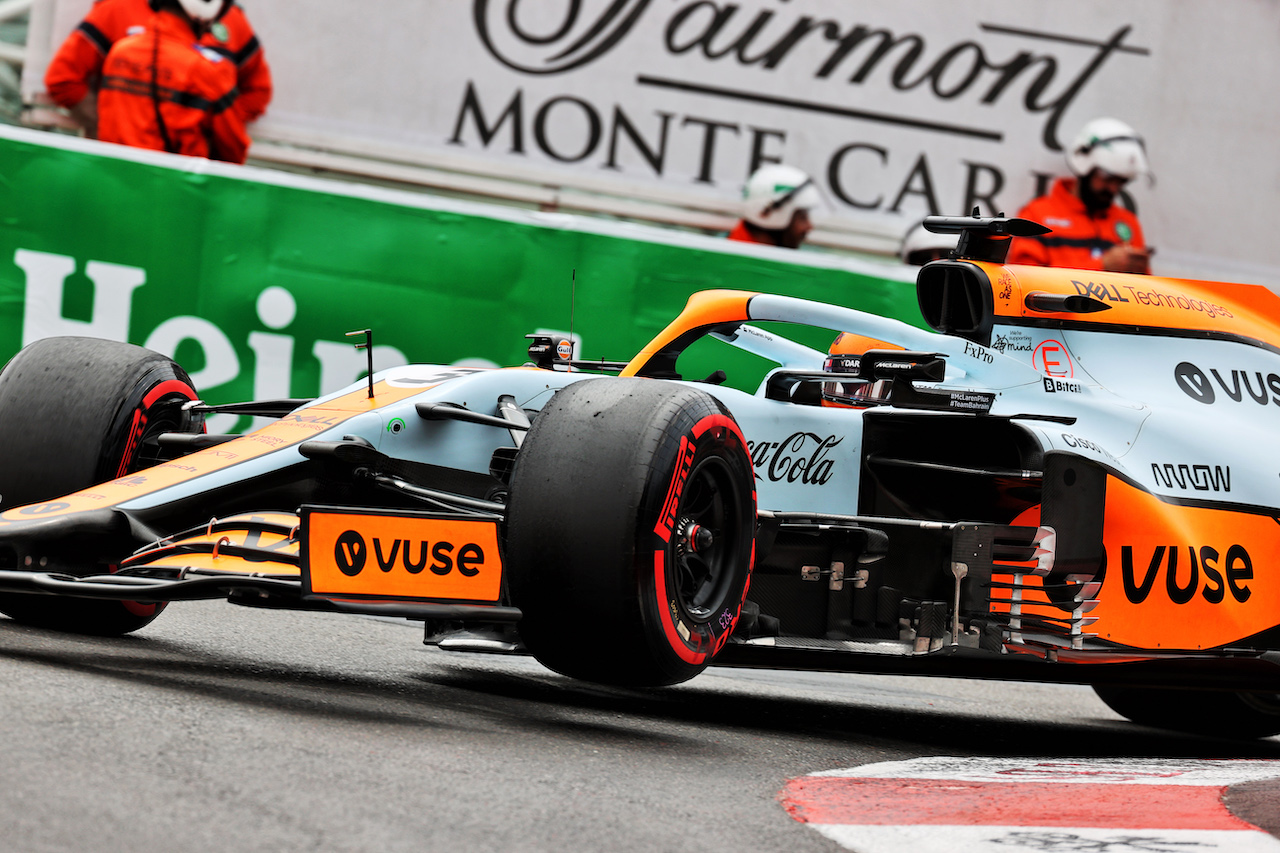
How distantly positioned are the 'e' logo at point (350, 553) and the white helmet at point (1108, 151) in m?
8.06

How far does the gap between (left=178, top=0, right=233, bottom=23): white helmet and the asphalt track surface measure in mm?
4653

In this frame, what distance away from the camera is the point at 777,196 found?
10117 millimetres

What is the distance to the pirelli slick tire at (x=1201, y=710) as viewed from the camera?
20.6 feet

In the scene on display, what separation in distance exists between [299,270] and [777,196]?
124 inches

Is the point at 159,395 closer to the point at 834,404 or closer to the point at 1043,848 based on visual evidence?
the point at 834,404

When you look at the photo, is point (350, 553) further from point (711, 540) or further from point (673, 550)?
point (711, 540)

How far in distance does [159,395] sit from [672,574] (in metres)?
2.17

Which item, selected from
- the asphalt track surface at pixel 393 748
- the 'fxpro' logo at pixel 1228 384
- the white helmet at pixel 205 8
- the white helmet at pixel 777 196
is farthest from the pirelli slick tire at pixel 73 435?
the white helmet at pixel 777 196

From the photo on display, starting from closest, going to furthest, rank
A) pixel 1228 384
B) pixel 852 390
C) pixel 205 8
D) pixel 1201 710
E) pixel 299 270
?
pixel 852 390 → pixel 1228 384 → pixel 1201 710 → pixel 299 270 → pixel 205 8

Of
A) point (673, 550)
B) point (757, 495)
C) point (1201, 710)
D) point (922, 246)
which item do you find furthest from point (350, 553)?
point (922, 246)

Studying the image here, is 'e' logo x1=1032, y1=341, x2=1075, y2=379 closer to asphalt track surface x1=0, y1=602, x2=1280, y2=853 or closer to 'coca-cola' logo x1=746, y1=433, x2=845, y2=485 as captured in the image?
'coca-cola' logo x1=746, y1=433, x2=845, y2=485

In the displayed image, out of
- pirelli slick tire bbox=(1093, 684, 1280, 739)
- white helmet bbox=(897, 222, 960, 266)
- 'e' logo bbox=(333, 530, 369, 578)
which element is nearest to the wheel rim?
'e' logo bbox=(333, 530, 369, 578)

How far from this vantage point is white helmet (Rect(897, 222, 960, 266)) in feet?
33.4

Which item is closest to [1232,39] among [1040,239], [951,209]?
[951,209]
